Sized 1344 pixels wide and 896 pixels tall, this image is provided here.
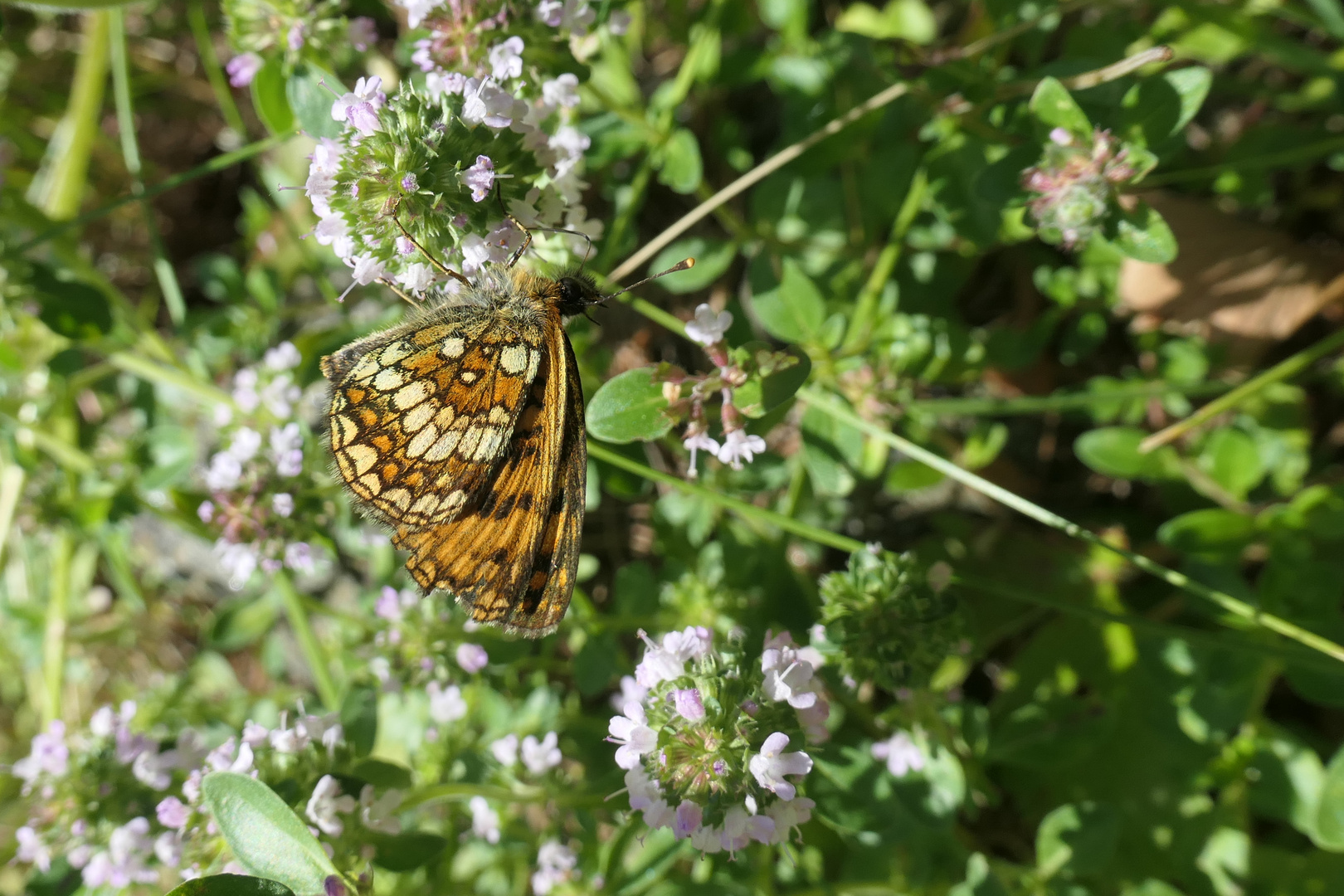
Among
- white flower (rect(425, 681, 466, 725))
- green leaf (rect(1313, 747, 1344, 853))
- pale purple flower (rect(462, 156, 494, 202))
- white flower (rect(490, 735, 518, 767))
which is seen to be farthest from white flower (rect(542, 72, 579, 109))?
green leaf (rect(1313, 747, 1344, 853))

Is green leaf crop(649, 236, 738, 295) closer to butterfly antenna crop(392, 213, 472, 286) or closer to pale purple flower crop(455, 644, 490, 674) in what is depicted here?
butterfly antenna crop(392, 213, 472, 286)

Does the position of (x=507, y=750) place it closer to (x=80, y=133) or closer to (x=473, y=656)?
(x=473, y=656)

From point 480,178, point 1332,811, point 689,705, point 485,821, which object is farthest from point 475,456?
point 1332,811

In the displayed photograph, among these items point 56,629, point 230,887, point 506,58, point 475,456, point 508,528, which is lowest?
point 56,629

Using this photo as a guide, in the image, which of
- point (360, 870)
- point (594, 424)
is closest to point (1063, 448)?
point (594, 424)

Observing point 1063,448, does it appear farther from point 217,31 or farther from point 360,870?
point 217,31

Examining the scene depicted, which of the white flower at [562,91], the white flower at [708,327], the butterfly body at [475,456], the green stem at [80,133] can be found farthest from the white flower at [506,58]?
the green stem at [80,133]

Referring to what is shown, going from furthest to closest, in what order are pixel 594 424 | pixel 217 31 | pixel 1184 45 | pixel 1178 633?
pixel 217 31 → pixel 1184 45 → pixel 1178 633 → pixel 594 424
